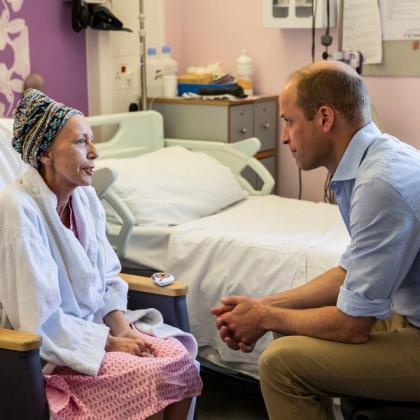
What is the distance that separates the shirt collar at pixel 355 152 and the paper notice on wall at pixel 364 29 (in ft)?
6.51

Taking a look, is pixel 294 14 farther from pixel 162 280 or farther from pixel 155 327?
pixel 155 327

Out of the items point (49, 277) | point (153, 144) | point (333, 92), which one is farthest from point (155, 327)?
point (153, 144)

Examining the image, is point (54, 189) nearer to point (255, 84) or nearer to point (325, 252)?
point (325, 252)

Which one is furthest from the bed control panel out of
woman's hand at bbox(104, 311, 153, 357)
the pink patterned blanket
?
the pink patterned blanket

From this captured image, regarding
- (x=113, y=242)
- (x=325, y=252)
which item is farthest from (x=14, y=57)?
(x=325, y=252)

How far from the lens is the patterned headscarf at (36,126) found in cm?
208

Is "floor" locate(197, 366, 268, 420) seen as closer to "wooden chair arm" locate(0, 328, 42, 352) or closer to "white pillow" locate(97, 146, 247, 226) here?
"white pillow" locate(97, 146, 247, 226)

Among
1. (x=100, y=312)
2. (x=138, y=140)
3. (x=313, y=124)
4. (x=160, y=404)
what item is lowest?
(x=160, y=404)

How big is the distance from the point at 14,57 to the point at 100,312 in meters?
1.49

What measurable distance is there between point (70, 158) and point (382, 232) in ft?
2.83

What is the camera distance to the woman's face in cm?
211

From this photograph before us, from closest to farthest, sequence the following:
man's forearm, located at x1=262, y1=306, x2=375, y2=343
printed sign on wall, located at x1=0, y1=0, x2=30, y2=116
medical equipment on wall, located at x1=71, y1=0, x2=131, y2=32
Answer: man's forearm, located at x1=262, y1=306, x2=375, y2=343
printed sign on wall, located at x1=0, y1=0, x2=30, y2=116
medical equipment on wall, located at x1=71, y1=0, x2=131, y2=32

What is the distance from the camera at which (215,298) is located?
2.85 meters

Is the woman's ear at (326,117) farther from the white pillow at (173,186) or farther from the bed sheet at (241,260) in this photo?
the white pillow at (173,186)
